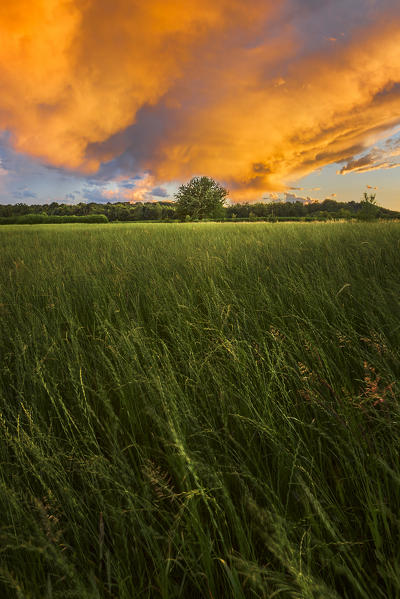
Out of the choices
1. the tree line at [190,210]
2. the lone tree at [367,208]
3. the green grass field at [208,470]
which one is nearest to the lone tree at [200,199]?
the tree line at [190,210]

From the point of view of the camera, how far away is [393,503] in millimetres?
825

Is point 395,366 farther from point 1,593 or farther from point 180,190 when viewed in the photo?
point 180,190

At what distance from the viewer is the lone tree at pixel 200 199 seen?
61.4 m

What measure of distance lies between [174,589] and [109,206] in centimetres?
8381

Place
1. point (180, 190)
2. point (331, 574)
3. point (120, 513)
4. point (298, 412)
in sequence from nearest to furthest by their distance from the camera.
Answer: point (331, 574), point (120, 513), point (298, 412), point (180, 190)

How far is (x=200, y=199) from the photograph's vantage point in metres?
61.5

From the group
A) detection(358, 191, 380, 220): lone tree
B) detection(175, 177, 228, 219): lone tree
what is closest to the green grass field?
detection(358, 191, 380, 220): lone tree

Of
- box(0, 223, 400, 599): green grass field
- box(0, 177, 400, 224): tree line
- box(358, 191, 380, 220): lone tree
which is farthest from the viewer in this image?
box(0, 177, 400, 224): tree line

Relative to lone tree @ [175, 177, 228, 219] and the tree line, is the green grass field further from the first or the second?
lone tree @ [175, 177, 228, 219]

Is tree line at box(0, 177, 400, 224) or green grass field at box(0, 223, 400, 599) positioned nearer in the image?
green grass field at box(0, 223, 400, 599)

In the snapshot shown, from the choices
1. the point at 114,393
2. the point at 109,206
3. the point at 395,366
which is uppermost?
the point at 109,206

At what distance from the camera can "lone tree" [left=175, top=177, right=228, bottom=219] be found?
202 feet

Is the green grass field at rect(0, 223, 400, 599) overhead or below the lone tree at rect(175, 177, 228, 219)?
below

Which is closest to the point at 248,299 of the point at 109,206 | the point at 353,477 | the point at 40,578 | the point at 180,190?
the point at 353,477
